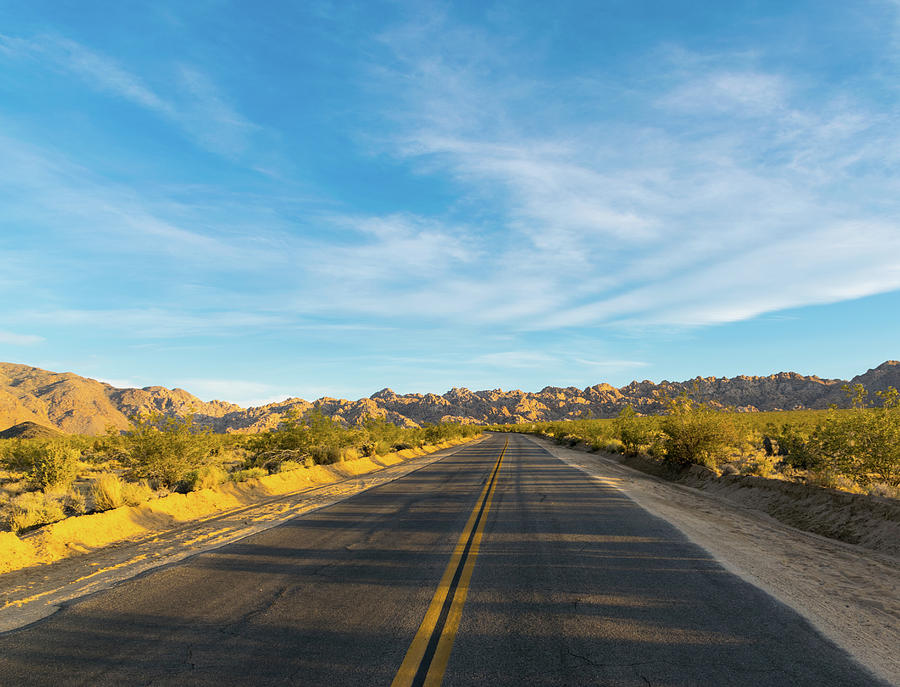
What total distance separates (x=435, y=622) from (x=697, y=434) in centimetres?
1868

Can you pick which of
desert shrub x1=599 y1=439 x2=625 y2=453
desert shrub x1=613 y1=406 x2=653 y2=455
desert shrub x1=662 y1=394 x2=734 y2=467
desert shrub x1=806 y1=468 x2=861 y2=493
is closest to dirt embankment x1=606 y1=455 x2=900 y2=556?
desert shrub x1=806 y1=468 x2=861 y2=493

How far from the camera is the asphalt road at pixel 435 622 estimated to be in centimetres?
368

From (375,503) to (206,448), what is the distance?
8.01m

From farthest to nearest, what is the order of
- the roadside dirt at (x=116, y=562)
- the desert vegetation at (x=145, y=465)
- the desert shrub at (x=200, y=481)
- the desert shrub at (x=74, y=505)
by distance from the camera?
the desert shrub at (x=200, y=481), the desert vegetation at (x=145, y=465), the desert shrub at (x=74, y=505), the roadside dirt at (x=116, y=562)

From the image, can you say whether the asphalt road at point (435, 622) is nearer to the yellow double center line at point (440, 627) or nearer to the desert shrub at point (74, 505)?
the yellow double center line at point (440, 627)

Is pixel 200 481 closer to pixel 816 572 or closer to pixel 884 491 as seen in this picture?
pixel 816 572

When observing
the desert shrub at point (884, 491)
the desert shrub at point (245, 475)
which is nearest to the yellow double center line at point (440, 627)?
the desert shrub at point (245, 475)

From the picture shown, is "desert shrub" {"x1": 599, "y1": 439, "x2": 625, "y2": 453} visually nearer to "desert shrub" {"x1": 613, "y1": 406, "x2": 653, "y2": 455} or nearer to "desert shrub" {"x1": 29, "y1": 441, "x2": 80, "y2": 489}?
"desert shrub" {"x1": 613, "y1": 406, "x2": 653, "y2": 455}

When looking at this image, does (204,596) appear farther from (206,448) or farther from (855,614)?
(206,448)

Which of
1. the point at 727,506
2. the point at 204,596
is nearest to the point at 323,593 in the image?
the point at 204,596

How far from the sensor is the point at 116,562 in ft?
23.0

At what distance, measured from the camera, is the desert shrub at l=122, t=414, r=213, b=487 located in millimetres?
14445

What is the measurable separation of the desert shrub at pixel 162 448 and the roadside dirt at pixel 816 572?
14.2m

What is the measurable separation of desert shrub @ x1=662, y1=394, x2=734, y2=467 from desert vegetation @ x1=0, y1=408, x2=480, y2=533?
1598 cm
